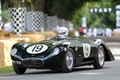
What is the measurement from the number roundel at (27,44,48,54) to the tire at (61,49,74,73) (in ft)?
2.17

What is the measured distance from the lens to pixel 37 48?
583 inches

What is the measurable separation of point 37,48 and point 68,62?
1010 millimetres

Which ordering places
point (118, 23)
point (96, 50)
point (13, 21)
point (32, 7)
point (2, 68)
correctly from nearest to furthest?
1. point (96, 50)
2. point (2, 68)
3. point (13, 21)
4. point (32, 7)
5. point (118, 23)

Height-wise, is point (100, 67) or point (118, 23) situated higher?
point (100, 67)

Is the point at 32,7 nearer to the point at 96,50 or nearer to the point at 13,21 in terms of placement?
the point at 13,21

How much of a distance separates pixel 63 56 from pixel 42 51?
0.62 metres

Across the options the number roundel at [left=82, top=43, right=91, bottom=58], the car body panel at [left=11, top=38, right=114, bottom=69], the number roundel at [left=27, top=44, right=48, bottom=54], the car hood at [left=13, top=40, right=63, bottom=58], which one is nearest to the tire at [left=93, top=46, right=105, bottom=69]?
the number roundel at [left=82, top=43, right=91, bottom=58]

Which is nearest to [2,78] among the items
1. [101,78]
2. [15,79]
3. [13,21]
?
[15,79]

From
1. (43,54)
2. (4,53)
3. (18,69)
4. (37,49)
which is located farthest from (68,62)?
(4,53)

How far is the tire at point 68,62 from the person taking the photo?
1476 cm

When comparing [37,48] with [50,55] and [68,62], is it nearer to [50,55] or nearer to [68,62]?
[50,55]

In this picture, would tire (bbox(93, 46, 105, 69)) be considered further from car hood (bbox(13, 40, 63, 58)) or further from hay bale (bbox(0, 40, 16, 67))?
hay bale (bbox(0, 40, 16, 67))

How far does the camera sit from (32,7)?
43.4m

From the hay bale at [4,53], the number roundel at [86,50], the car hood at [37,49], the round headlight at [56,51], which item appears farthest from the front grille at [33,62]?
the hay bale at [4,53]
